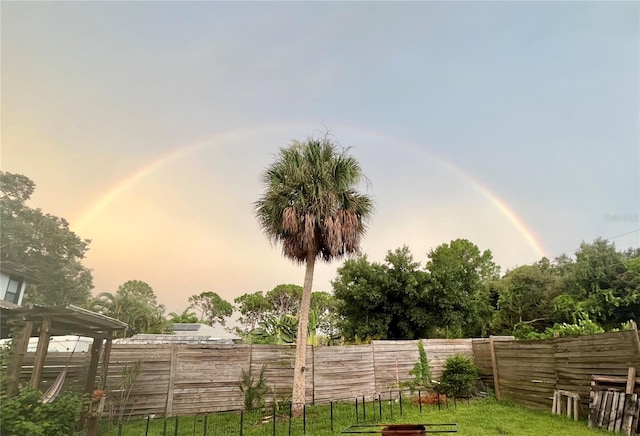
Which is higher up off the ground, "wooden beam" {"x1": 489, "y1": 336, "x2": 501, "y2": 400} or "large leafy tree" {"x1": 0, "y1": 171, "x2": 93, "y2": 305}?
"large leafy tree" {"x1": 0, "y1": 171, "x2": 93, "y2": 305}

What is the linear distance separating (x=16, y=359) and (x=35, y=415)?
1.25 meters

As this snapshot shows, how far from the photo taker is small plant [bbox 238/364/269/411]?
8.88 meters

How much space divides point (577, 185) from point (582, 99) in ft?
13.7

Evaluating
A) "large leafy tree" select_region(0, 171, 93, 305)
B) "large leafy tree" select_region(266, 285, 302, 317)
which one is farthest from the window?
"large leafy tree" select_region(266, 285, 302, 317)

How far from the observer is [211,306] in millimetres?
41062

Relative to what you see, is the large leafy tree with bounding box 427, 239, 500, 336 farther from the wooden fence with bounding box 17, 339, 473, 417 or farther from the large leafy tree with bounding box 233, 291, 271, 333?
the large leafy tree with bounding box 233, 291, 271, 333

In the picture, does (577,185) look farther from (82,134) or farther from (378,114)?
(82,134)

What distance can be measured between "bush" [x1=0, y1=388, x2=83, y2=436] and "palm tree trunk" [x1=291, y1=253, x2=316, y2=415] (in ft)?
15.9

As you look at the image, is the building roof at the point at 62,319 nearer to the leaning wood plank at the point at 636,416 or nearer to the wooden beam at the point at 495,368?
the leaning wood plank at the point at 636,416

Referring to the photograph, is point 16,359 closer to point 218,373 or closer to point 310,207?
point 218,373

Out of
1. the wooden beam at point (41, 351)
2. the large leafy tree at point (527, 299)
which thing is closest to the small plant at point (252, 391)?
the wooden beam at point (41, 351)

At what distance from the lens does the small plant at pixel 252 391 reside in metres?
8.88

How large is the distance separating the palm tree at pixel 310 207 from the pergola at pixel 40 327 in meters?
4.13

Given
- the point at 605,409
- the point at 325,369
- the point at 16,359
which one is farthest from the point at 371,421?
the point at 16,359
